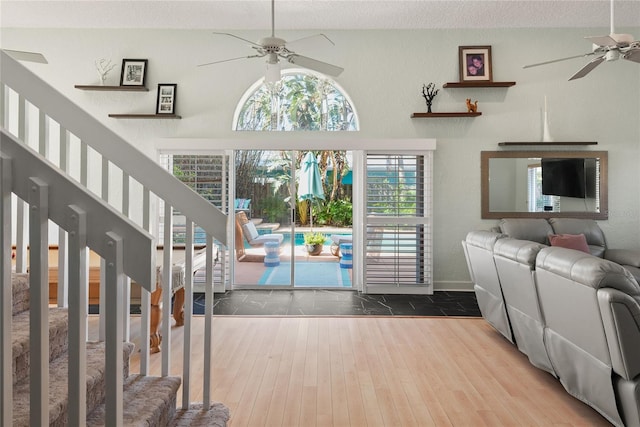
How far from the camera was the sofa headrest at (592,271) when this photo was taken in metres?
2.12

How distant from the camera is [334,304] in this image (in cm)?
516

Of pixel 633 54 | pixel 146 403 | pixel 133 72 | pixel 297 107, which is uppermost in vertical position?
pixel 133 72

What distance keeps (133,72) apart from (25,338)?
490cm

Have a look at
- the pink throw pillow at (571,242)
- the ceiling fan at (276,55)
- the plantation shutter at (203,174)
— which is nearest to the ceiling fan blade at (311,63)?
the ceiling fan at (276,55)

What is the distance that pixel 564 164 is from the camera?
19.1ft

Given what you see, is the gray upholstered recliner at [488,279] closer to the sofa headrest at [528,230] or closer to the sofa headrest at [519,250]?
the sofa headrest at [519,250]

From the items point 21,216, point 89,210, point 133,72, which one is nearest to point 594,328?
point 89,210

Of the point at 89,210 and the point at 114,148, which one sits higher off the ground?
the point at 114,148

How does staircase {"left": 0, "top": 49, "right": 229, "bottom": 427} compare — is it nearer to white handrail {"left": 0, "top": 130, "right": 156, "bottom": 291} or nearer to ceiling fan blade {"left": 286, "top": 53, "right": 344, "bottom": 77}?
white handrail {"left": 0, "top": 130, "right": 156, "bottom": 291}

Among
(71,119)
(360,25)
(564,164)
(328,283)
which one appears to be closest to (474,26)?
(360,25)

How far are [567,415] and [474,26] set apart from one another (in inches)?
187

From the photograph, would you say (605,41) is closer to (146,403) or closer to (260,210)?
(146,403)

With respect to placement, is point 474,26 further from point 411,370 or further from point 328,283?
point 411,370

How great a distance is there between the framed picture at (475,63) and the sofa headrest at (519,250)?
3.13 meters
